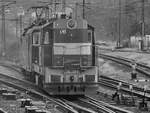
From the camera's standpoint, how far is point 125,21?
95.2 meters

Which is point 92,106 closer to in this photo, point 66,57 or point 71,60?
point 71,60

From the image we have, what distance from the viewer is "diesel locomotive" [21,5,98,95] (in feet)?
67.8

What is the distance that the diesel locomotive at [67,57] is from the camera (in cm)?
2067

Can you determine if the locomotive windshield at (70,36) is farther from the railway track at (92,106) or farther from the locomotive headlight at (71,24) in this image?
the railway track at (92,106)

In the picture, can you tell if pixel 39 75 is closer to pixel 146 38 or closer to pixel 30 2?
pixel 146 38

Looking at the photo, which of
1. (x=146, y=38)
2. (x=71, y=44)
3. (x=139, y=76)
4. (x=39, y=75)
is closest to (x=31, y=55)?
(x=39, y=75)

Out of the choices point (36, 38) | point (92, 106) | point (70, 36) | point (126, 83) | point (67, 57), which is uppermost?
point (70, 36)

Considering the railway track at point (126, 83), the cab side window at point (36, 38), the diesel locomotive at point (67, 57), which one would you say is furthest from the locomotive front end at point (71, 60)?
the railway track at point (126, 83)

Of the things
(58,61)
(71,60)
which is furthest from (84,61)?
(58,61)

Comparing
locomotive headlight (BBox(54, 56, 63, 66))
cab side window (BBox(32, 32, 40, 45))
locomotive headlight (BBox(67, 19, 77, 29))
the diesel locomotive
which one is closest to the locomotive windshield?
the diesel locomotive

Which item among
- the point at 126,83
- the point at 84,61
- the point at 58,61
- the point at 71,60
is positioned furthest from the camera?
the point at 126,83

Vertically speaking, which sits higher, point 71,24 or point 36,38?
point 71,24

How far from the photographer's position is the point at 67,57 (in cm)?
2091

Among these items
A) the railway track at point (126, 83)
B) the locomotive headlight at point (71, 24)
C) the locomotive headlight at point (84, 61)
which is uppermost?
the locomotive headlight at point (71, 24)
